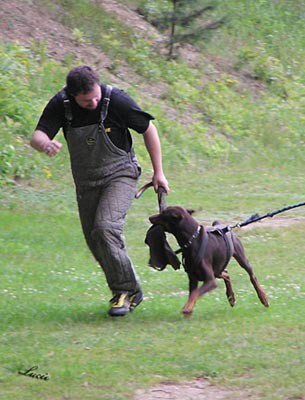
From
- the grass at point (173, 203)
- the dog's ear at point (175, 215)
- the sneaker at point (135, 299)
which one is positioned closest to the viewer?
the grass at point (173, 203)

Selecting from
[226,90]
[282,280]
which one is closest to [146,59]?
[226,90]

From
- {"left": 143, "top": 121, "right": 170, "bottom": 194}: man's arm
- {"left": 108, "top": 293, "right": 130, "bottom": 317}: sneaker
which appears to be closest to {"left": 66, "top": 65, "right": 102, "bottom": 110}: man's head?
{"left": 143, "top": 121, "right": 170, "bottom": 194}: man's arm

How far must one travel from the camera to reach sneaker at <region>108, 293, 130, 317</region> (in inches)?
275

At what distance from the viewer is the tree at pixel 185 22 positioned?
18.2 meters

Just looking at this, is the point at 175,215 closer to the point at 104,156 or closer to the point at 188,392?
the point at 104,156

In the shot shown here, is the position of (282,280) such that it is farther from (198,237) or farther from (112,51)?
(112,51)

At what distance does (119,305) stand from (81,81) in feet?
5.99

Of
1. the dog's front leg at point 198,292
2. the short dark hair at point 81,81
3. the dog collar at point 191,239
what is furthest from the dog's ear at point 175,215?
the short dark hair at point 81,81

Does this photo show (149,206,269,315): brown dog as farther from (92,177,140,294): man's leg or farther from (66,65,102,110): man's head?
(66,65,102,110): man's head

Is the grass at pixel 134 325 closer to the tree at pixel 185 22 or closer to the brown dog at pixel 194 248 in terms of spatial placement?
the brown dog at pixel 194 248

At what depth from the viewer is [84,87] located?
6.34 metres

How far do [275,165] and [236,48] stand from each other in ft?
19.0

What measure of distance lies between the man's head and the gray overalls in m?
0.17

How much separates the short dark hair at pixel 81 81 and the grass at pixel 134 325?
177 centimetres
